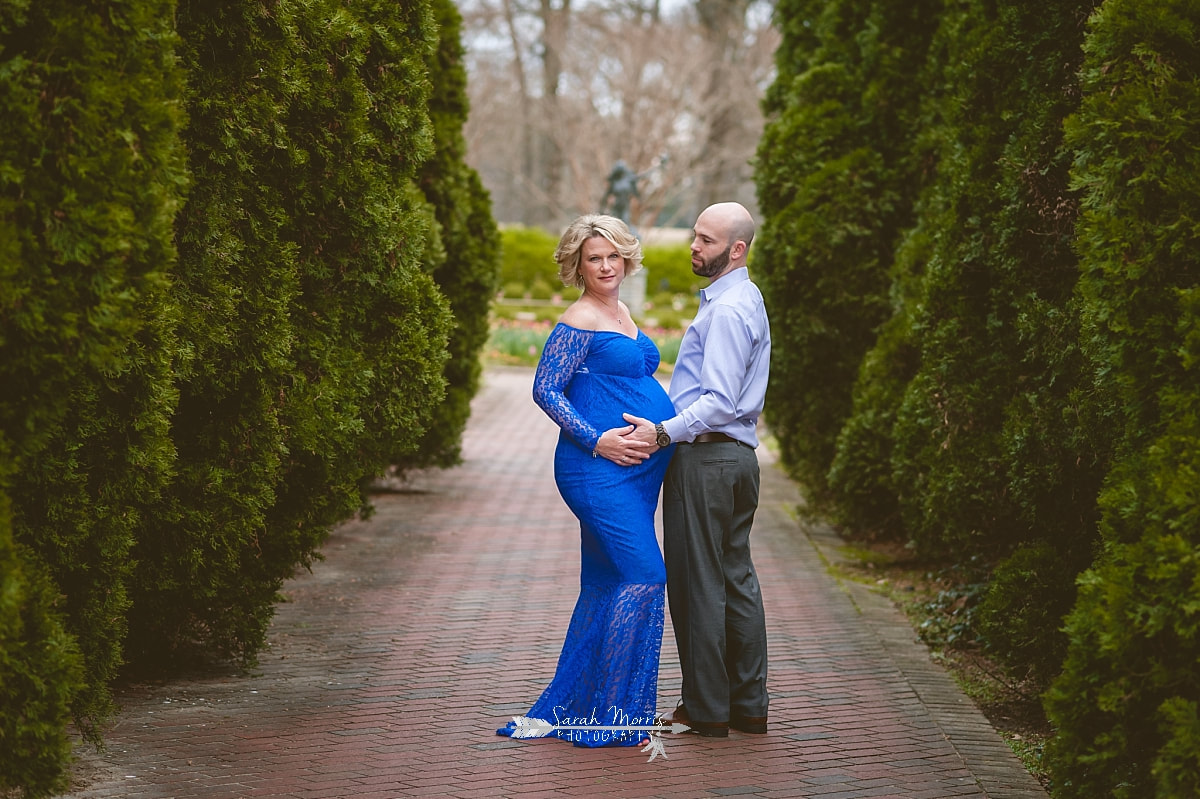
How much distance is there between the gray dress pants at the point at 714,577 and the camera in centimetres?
494

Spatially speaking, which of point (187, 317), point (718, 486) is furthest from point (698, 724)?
point (187, 317)

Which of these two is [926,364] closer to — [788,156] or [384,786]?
[788,156]

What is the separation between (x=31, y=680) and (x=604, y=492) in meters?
2.13

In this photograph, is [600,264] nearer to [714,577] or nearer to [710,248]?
[710,248]

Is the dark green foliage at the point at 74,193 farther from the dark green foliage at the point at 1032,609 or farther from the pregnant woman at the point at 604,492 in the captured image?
the dark green foliage at the point at 1032,609

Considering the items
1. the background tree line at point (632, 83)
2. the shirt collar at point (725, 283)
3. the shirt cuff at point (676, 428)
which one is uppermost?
the background tree line at point (632, 83)

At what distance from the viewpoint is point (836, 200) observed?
30.7 ft

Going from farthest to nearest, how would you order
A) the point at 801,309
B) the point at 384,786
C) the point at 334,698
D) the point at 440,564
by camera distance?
the point at 801,309 < the point at 440,564 < the point at 334,698 < the point at 384,786

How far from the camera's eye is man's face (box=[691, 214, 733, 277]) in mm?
4969

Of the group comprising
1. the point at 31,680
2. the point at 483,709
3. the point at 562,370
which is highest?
the point at 562,370

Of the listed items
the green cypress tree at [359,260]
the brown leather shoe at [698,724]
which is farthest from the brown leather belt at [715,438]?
the green cypress tree at [359,260]

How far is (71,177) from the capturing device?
335 cm

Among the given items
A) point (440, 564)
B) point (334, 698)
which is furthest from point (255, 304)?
point (440, 564)

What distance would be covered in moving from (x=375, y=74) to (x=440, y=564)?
3.73 m
